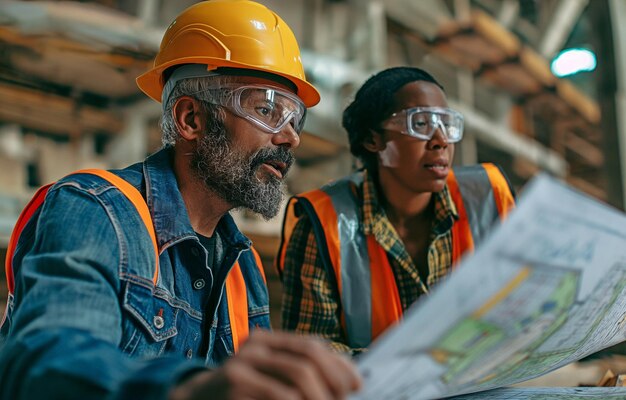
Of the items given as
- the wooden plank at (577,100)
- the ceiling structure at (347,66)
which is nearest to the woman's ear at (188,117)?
the ceiling structure at (347,66)

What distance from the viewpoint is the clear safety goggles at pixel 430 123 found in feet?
7.04

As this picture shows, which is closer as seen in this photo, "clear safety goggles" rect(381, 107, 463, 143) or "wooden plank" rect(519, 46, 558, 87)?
"clear safety goggles" rect(381, 107, 463, 143)

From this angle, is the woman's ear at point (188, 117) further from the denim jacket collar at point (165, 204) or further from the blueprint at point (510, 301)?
the blueprint at point (510, 301)

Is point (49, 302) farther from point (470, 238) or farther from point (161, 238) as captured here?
point (470, 238)

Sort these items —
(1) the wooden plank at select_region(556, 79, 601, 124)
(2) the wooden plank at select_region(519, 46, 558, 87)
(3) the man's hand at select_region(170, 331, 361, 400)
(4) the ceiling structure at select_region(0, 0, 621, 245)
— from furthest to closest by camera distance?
(1) the wooden plank at select_region(556, 79, 601, 124), (2) the wooden plank at select_region(519, 46, 558, 87), (4) the ceiling structure at select_region(0, 0, 621, 245), (3) the man's hand at select_region(170, 331, 361, 400)

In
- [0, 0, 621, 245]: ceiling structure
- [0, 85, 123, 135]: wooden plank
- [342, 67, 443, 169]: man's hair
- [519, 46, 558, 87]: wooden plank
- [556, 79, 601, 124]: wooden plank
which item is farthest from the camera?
[556, 79, 601, 124]: wooden plank

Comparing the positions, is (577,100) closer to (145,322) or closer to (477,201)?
(477,201)

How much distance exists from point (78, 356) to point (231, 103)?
987 millimetres

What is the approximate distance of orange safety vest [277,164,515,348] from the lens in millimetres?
1899

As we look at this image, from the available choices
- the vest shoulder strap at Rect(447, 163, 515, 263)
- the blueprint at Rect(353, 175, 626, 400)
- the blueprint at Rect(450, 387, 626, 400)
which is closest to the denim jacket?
the blueprint at Rect(353, 175, 626, 400)

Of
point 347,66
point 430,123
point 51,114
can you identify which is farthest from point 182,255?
point 347,66

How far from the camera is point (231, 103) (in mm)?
1559

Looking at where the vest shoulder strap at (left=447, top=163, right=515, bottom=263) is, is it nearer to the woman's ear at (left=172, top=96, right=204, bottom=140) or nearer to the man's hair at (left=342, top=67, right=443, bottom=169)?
the man's hair at (left=342, top=67, right=443, bottom=169)

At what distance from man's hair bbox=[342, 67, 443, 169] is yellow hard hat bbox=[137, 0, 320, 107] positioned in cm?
66
